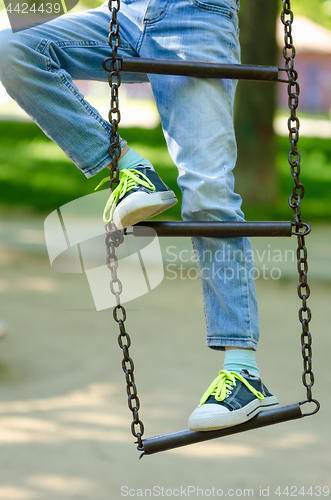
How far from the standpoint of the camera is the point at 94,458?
3.60 m

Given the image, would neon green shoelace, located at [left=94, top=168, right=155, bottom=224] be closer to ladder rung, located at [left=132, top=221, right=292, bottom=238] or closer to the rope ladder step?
ladder rung, located at [left=132, top=221, right=292, bottom=238]

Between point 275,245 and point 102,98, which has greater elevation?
point 102,98

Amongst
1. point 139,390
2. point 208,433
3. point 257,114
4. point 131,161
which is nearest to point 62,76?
point 131,161

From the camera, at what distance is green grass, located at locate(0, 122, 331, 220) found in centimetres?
867

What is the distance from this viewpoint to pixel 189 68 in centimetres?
197

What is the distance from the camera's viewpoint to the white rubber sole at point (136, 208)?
1953mm

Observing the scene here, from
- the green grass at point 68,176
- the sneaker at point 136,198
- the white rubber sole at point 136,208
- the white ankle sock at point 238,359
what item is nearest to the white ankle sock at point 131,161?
the sneaker at point 136,198

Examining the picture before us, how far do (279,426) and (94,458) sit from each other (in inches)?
46.4

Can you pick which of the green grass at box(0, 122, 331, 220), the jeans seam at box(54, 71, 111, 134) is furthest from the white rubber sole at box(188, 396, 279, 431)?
the green grass at box(0, 122, 331, 220)

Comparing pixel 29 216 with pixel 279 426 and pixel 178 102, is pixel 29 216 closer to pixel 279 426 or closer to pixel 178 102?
pixel 279 426

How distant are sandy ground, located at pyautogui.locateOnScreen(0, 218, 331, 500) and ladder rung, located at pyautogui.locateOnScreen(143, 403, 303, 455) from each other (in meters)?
1.27

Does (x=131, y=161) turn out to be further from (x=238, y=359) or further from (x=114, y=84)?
(x=238, y=359)

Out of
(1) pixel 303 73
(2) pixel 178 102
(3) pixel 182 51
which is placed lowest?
(2) pixel 178 102

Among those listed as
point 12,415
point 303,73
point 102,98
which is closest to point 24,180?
point 12,415
